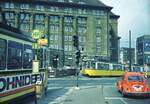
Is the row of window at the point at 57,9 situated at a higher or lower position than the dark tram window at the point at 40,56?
higher

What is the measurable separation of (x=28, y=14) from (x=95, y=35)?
2059 centimetres

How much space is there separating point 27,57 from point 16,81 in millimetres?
2392

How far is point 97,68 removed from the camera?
56.9m

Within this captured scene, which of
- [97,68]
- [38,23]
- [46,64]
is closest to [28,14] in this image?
[38,23]

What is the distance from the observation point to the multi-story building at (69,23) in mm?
103000

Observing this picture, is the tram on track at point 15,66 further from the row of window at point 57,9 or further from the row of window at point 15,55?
the row of window at point 57,9

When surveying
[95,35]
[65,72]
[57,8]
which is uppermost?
[57,8]

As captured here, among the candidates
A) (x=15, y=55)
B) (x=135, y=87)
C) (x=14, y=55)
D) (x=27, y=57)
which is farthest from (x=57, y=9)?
(x=14, y=55)

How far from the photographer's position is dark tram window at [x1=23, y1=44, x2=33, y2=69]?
16.0m

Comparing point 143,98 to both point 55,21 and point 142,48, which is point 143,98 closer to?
point 55,21

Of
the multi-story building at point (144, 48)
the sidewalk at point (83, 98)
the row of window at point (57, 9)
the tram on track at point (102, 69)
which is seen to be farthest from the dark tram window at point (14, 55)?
the multi-story building at point (144, 48)

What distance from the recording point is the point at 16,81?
14.3 m

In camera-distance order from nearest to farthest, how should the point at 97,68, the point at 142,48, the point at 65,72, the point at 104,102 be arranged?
the point at 104,102 < the point at 97,68 < the point at 65,72 < the point at 142,48

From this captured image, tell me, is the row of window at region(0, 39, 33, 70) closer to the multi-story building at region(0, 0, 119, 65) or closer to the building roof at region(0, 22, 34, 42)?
the building roof at region(0, 22, 34, 42)
